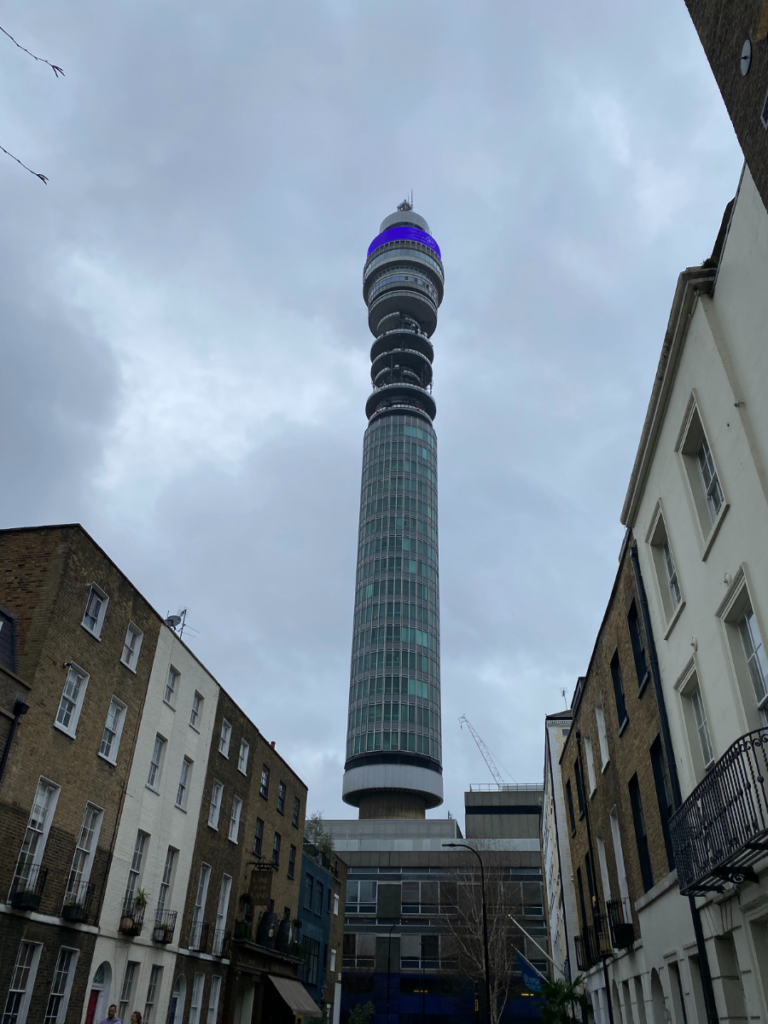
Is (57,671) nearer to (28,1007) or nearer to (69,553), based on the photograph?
(69,553)

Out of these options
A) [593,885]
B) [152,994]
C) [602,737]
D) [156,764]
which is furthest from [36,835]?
[593,885]

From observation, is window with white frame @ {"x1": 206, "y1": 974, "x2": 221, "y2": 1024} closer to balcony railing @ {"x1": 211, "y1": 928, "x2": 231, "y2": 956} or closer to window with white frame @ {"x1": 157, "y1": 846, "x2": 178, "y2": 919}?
balcony railing @ {"x1": 211, "y1": 928, "x2": 231, "y2": 956}

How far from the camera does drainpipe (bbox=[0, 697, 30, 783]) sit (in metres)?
18.2

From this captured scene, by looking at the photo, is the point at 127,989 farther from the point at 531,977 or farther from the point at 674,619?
the point at 531,977

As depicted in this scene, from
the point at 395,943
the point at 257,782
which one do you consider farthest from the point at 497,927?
the point at 257,782

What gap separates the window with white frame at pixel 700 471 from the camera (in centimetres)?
1318

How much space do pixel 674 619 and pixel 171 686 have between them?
20.0 meters

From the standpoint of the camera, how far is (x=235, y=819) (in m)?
34.0

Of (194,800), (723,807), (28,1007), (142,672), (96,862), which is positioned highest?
(142,672)

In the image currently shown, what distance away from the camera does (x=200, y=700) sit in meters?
31.4

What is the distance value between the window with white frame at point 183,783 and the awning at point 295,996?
12.7 metres

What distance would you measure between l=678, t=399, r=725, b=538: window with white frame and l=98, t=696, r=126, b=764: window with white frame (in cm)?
1830

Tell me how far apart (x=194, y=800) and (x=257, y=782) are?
25.4 ft

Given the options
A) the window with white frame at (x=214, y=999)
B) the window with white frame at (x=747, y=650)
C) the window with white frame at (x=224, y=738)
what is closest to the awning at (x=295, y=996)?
the window with white frame at (x=214, y=999)
